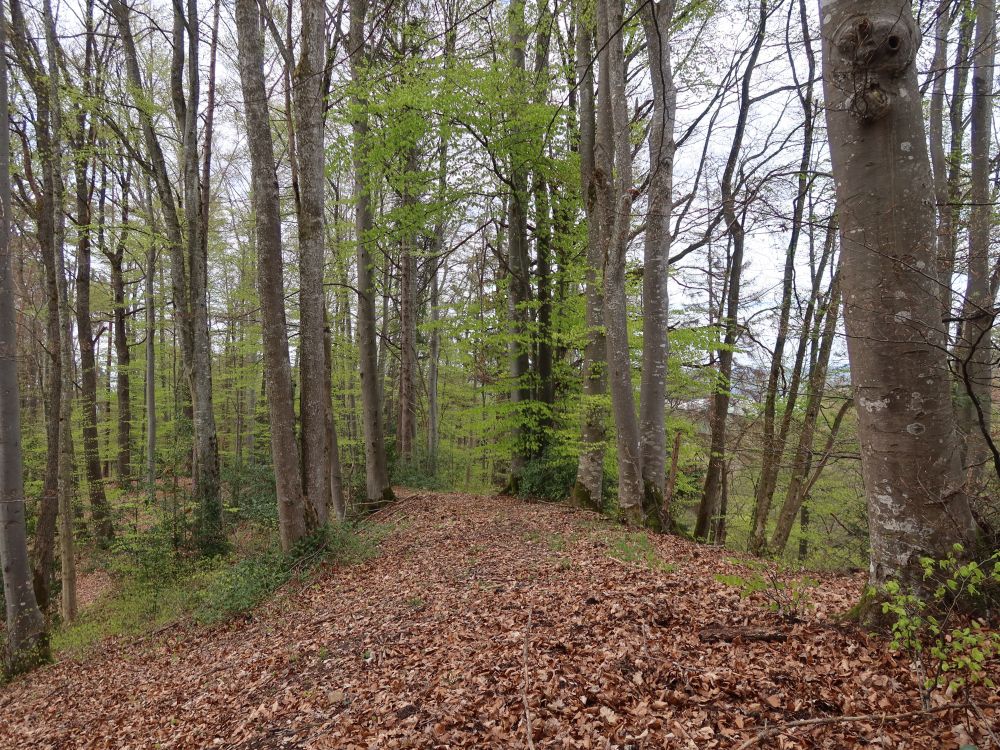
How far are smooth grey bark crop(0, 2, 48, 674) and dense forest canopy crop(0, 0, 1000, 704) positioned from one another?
0.03 m

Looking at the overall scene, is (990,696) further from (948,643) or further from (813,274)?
(813,274)

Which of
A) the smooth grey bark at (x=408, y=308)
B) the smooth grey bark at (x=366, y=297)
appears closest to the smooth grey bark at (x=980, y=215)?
the smooth grey bark at (x=408, y=308)

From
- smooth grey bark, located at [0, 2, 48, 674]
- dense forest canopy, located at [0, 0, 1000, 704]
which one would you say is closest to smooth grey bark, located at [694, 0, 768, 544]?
dense forest canopy, located at [0, 0, 1000, 704]

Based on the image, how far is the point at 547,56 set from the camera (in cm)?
1249

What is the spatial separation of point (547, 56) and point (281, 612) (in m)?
12.9

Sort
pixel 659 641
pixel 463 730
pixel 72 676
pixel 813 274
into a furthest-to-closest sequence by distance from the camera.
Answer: pixel 813 274 → pixel 72 676 → pixel 659 641 → pixel 463 730

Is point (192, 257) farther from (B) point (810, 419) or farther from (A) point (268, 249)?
(B) point (810, 419)

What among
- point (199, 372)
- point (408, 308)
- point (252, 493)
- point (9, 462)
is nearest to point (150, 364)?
point (252, 493)

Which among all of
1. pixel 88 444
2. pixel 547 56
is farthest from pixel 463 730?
pixel 88 444

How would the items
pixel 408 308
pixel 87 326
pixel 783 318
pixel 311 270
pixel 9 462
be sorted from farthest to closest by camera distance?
pixel 87 326 < pixel 408 308 < pixel 783 318 < pixel 311 270 < pixel 9 462

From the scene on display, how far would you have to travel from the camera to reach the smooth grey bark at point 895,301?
8.58ft

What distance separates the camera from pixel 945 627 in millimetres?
2586

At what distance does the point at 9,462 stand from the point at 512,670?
21.2 feet

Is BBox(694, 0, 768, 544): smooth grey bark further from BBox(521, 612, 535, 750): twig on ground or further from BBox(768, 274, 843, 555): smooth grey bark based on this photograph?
BBox(521, 612, 535, 750): twig on ground
